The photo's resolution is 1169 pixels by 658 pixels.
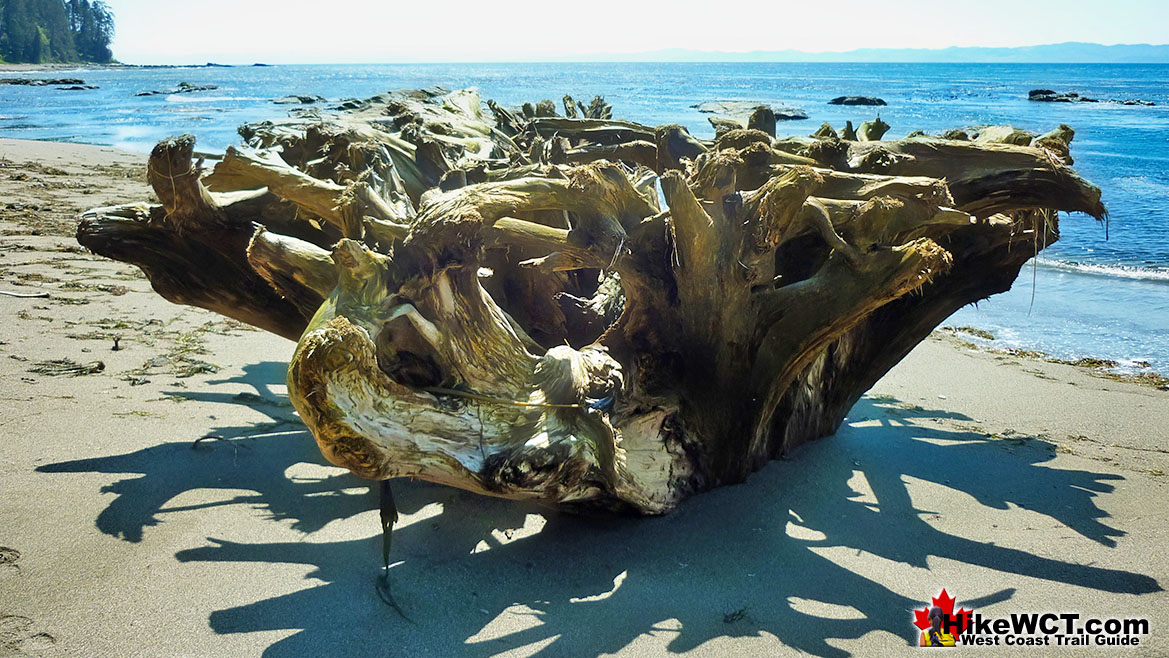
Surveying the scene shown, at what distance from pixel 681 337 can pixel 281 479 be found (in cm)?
189

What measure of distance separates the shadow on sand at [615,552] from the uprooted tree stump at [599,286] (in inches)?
9.6

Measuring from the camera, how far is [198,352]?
5145mm

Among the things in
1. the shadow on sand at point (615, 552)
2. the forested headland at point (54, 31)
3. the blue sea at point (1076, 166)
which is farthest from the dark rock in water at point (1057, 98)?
the forested headland at point (54, 31)

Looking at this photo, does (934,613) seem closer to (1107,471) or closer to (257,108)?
(1107,471)

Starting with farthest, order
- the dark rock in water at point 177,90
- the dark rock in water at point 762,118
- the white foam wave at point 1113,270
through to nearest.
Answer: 1. the dark rock in water at point 177,90
2. the white foam wave at point 1113,270
3. the dark rock in water at point 762,118

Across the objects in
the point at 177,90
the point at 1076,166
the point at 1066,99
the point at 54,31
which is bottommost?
the point at 1076,166

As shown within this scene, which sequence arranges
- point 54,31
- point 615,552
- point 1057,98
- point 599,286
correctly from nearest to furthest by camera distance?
1. point 615,552
2. point 599,286
3. point 1057,98
4. point 54,31

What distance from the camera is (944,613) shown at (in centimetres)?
267

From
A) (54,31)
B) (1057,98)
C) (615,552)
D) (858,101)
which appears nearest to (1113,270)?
(615,552)

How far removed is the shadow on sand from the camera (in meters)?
2.54
